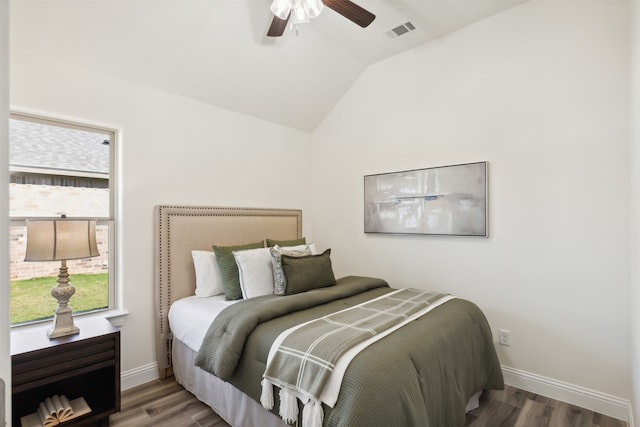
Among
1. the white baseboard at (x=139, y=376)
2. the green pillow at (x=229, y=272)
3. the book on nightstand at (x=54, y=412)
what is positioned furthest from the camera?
the green pillow at (x=229, y=272)

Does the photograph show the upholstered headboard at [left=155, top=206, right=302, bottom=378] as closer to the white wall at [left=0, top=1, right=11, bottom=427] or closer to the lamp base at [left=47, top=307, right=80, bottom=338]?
the lamp base at [left=47, top=307, right=80, bottom=338]

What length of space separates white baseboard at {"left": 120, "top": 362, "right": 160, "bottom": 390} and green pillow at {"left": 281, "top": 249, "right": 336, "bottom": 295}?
4.39 ft

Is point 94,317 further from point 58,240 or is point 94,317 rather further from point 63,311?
point 58,240

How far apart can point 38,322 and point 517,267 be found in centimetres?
366

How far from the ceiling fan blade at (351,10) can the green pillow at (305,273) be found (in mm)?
1857

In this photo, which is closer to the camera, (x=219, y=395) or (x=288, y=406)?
(x=288, y=406)

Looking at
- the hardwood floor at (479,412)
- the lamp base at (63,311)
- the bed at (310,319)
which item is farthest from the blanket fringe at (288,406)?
the lamp base at (63,311)

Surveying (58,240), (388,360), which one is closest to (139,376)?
(58,240)

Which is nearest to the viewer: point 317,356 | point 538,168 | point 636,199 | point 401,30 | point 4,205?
point 4,205

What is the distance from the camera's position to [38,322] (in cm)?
229

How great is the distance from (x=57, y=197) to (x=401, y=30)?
126 inches

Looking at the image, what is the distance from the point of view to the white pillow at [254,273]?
263 centimetres

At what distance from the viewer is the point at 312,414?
1.46 metres

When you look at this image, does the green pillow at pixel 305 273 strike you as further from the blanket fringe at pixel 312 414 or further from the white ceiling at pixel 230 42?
the white ceiling at pixel 230 42
